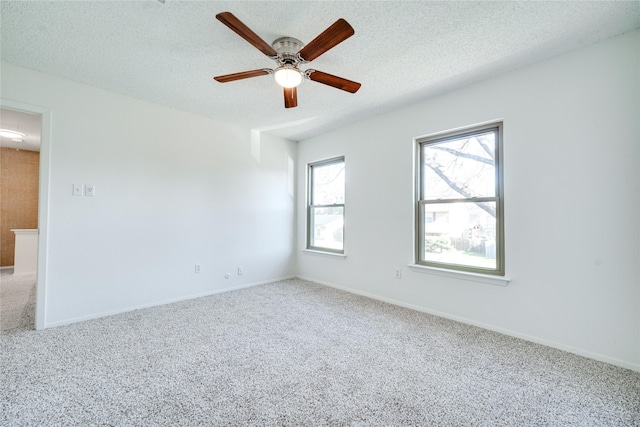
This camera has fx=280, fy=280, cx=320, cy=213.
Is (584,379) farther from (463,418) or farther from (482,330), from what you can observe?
(463,418)

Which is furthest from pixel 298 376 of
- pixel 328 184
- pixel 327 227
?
pixel 328 184

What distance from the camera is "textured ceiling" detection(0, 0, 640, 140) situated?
1.85 m

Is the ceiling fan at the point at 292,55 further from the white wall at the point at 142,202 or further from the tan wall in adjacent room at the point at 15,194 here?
the tan wall in adjacent room at the point at 15,194

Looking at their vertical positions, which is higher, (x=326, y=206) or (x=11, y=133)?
(x=11, y=133)

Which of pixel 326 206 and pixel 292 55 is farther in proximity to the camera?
pixel 326 206

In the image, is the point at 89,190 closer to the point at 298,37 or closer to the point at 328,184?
the point at 298,37

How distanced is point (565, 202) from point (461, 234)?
0.93 m

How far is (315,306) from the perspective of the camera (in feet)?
11.2

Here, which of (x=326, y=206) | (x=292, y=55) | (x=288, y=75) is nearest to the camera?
(x=292, y=55)

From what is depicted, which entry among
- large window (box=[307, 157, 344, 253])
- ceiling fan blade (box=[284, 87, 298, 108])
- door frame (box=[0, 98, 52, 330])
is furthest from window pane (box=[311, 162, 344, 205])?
door frame (box=[0, 98, 52, 330])

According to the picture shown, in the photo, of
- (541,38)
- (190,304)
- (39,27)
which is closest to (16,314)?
(190,304)

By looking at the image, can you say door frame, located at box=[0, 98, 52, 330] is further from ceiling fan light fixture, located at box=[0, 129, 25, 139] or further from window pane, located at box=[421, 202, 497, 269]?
window pane, located at box=[421, 202, 497, 269]

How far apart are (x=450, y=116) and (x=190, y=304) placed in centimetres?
375

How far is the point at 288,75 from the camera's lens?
7.18 ft
